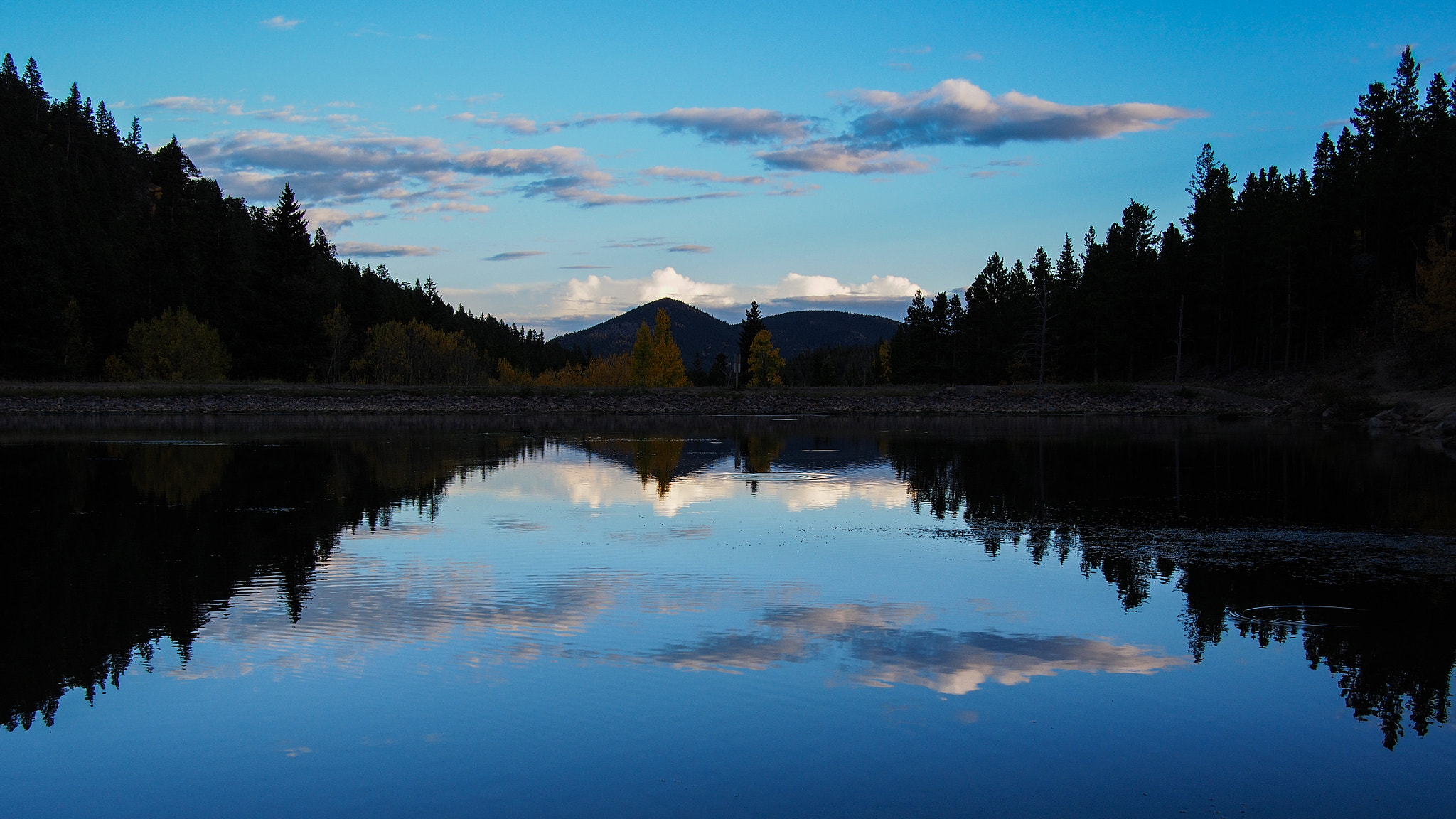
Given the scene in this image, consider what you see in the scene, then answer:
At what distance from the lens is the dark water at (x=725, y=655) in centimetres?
501

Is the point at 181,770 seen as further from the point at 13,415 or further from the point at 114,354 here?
the point at 114,354

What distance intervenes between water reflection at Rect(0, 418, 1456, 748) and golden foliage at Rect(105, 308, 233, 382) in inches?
1474

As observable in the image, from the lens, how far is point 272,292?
66.3m

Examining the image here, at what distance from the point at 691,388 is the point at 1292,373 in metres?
37.1

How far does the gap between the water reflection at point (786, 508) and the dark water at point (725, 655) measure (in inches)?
2.6

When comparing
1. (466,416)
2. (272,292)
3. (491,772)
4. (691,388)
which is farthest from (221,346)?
(491,772)

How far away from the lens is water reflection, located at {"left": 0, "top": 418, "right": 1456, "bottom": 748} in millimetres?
7195

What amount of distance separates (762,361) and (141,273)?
52.7 metres

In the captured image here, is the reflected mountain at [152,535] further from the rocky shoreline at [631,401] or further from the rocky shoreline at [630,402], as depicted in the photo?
the rocky shoreline at [631,401]

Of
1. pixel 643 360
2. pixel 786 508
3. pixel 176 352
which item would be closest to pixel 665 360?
pixel 643 360

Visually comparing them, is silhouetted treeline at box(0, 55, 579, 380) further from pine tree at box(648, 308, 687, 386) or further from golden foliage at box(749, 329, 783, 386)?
golden foliage at box(749, 329, 783, 386)

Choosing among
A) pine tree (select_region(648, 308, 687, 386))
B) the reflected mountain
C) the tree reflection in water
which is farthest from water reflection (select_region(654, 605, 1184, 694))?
pine tree (select_region(648, 308, 687, 386))

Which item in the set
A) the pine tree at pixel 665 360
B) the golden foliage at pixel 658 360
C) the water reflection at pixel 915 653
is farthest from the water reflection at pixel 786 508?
the golden foliage at pixel 658 360

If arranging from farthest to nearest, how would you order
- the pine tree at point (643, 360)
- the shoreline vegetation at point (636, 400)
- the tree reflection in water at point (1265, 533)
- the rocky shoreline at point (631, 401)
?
1. the pine tree at point (643, 360)
2. the rocky shoreline at point (631, 401)
3. the shoreline vegetation at point (636, 400)
4. the tree reflection in water at point (1265, 533)
